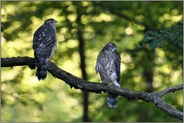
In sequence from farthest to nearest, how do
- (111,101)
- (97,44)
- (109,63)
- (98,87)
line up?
(97,44), (109,63), (111,101), (98,87)

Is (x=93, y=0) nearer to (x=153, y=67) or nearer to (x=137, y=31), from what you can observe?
(x=137, y=31)

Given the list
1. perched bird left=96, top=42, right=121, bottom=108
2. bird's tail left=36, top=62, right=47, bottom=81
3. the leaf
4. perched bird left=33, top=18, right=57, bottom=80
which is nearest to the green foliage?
the leaf

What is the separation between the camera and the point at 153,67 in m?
12.9

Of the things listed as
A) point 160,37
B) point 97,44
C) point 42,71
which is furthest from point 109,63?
point 97,44

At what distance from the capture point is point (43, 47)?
7.68m

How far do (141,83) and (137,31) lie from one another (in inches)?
68.8

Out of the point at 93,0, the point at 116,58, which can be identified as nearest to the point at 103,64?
the point at 116,58

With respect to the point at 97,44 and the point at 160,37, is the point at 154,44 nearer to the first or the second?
the point at 160,37

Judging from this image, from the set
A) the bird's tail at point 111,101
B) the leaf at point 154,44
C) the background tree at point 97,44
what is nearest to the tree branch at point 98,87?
the leaf at point 154,44

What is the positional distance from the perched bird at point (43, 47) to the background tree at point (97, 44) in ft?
9.83

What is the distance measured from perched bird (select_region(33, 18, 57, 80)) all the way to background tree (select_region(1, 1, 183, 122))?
2997mm

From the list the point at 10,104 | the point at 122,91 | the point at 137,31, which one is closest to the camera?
the point at 122,91

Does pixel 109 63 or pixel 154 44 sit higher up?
pixel 154 44

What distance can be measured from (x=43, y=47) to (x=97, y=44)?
5348mm
